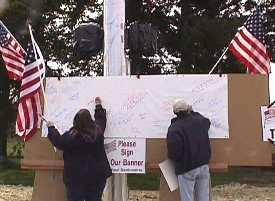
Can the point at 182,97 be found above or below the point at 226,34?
below

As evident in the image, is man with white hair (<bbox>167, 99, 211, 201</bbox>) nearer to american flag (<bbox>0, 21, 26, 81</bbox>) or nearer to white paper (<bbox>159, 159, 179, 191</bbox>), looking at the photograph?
white paper (<bbox>159, 159, 179, 191</bbox>)

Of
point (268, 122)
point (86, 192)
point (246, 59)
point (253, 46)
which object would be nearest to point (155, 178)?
point (246, 59)

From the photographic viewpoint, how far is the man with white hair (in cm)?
946

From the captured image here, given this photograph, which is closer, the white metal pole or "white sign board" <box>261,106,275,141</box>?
"white sign board" <box>261,106,275,141</box>

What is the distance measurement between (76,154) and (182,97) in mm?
2255

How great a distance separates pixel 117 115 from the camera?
1059cm

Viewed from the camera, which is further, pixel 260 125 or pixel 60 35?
pixel 60 35

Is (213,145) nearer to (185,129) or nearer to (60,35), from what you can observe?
(185,129)

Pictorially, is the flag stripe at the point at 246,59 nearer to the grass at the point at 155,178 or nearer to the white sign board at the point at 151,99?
the white sign board at the point at 151,99

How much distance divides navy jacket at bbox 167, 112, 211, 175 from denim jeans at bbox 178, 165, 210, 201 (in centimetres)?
11

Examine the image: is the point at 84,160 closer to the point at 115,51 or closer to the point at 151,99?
the point at 151,99

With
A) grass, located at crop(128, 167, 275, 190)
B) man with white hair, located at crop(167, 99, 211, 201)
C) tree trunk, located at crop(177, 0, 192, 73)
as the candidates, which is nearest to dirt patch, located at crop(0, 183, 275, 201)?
grass, located at crop(128, 167, 275, 190)

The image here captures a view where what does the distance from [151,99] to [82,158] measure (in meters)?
1.97

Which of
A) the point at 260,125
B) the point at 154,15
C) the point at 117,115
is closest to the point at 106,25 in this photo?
the point at 117,115
